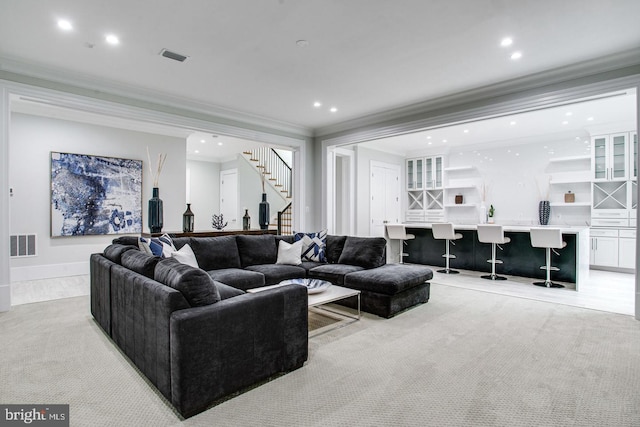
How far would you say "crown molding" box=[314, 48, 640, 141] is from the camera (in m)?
3.60

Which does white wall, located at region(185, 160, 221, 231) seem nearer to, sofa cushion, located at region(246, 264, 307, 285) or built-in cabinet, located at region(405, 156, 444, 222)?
built-in cabinet, located at region(405, 156, 444, 222)

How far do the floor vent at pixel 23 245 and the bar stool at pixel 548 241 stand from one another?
7.90 meters

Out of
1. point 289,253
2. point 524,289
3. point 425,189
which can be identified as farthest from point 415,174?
point 289,253

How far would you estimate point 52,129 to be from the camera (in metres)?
5.77

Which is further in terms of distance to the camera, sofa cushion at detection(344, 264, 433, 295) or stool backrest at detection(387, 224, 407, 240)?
stool backrest at detection(387, 224, 407, 240)

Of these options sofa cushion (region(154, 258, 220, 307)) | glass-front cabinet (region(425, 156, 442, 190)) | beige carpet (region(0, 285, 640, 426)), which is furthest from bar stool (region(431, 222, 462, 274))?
sofa cushion (region(154, 258, 220, 307))

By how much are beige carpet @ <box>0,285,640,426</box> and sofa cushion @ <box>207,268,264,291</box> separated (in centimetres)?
104

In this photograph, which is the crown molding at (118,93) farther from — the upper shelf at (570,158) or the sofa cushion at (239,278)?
the upper shelf at (570,158)

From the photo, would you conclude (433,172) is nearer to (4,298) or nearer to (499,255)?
(499,255)

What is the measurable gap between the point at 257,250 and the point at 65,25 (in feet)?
9.80

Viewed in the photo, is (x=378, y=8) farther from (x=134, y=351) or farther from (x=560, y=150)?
(x=560, y=150)

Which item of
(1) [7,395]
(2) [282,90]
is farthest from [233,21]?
(1) [7,395]

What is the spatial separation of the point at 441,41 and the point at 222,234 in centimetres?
359

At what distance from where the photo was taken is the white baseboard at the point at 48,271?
5468 millimetres
